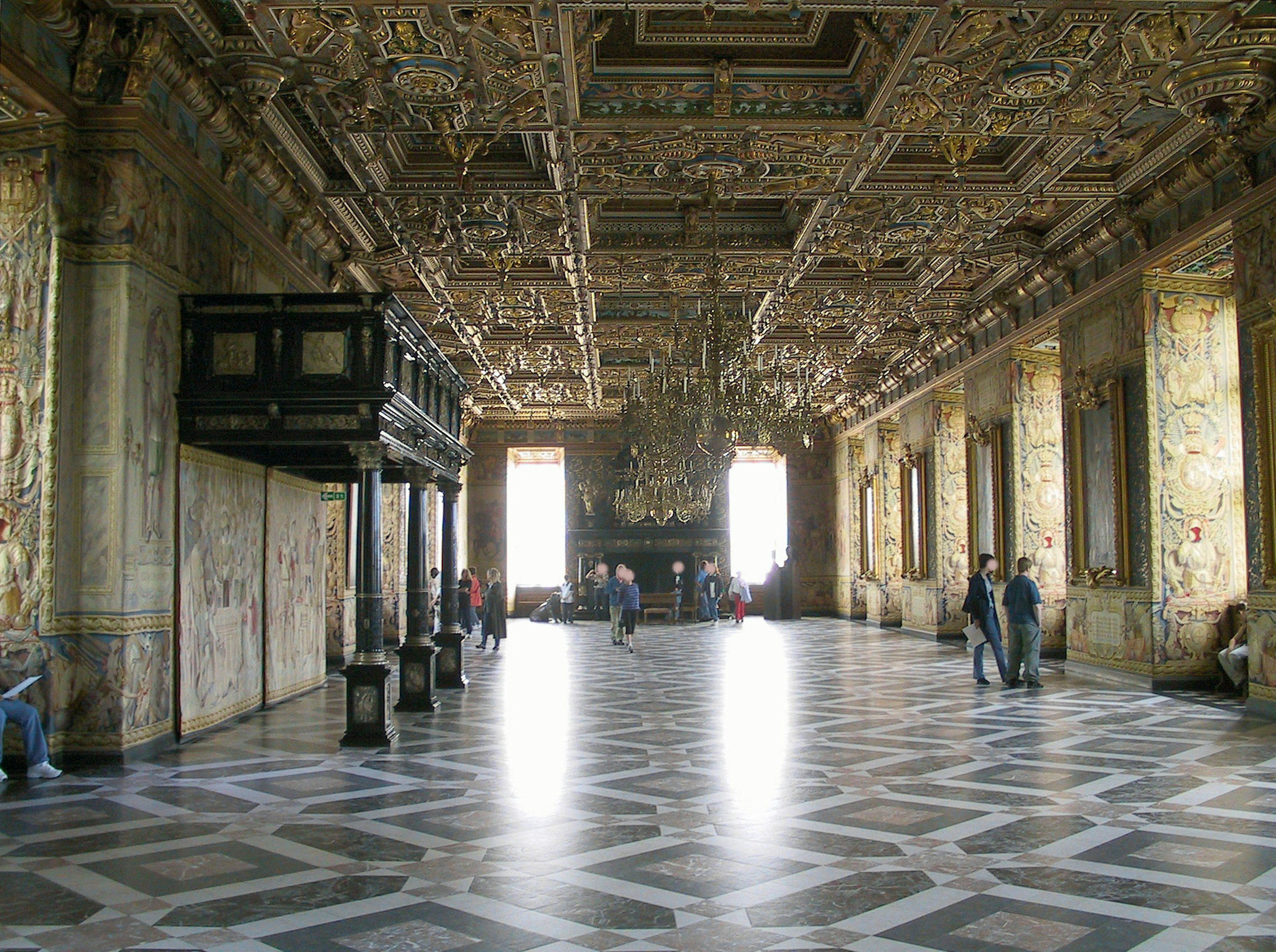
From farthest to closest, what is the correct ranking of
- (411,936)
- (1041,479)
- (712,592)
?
1. (712,592)
2. (1041,479)
3. (411,936)

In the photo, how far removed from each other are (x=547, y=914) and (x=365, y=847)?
152cm

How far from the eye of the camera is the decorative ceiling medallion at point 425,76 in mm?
8461

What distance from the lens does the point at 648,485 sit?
2291cm

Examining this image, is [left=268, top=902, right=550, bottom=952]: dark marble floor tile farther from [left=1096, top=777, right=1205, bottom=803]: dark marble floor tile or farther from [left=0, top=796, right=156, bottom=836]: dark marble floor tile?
[left=1096, top=777, right=1205, bottom=803]: dark marble floor tile

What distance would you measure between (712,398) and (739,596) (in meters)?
16.1

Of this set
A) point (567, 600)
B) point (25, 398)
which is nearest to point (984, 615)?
point (25, 398)

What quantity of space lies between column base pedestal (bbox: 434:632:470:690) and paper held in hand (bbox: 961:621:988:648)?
6248 mm

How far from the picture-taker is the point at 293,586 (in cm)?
1176

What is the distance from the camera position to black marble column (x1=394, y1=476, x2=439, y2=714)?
35.3 ft

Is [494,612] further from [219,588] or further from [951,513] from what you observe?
[219,588]

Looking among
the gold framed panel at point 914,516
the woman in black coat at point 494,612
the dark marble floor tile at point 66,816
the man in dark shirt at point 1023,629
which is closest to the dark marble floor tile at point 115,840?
the dark marble floor tile at point 66,816

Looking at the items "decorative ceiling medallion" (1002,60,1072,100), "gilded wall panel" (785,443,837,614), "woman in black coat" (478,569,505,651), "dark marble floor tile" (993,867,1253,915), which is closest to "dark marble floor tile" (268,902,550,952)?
"dark marble floor tile" (993,867,1253,915)

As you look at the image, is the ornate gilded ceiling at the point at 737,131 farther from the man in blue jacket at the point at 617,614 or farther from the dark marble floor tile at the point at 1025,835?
the man in blue jacket at the point at 617,614

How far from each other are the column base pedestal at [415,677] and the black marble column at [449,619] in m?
1.66
